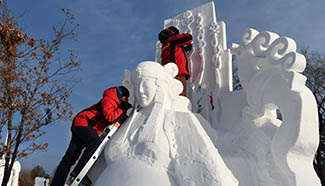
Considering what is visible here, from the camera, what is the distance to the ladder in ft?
10.0

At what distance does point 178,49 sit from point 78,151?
222cm

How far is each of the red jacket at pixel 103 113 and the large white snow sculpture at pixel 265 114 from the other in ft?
3.99

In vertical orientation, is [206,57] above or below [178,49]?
below

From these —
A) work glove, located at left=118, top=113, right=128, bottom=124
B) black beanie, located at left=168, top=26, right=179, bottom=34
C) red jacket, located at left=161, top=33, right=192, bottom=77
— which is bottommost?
work glove, located at left=118, top=113, right=128, bottom=124

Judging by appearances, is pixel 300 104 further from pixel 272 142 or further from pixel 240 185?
pixel 240 185

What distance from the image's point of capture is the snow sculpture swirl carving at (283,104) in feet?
8.99

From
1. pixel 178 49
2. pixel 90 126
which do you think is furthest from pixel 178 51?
pixel 90 126

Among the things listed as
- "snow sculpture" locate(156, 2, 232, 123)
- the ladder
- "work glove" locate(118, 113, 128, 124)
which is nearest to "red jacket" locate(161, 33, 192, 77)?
"snow sculpture" locate(156, 2, 232, 123)

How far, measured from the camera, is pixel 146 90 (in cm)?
336

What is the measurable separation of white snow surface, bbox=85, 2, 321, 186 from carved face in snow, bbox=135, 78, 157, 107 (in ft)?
0.04

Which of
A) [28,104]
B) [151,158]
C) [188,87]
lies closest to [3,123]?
[28,104]

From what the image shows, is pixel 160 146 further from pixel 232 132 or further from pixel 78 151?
pixel 78 151

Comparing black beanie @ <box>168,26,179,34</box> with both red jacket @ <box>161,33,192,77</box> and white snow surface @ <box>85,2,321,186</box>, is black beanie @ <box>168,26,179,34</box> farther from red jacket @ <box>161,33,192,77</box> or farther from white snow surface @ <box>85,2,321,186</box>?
white snow surface @ <box>85,2,321,186</box>

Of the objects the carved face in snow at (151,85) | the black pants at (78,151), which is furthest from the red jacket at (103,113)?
the carved face in snow at (151,85)
